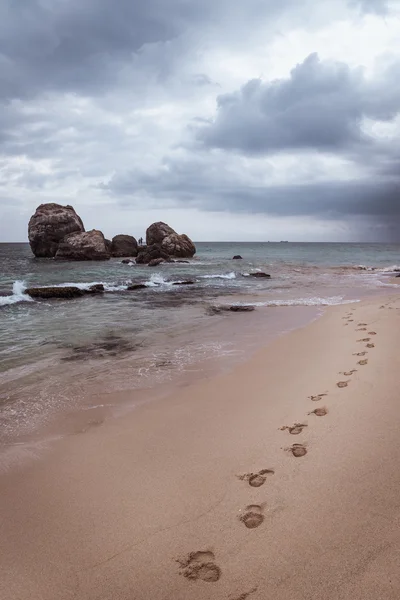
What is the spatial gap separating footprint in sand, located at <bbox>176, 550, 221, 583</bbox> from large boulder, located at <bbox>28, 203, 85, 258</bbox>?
A: 54.8 meters

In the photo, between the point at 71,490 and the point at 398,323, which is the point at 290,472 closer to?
the point at 71,490

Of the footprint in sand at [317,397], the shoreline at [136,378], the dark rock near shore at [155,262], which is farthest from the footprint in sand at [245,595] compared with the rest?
the dark rock near shore at [155,262]

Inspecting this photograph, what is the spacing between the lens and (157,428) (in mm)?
3949

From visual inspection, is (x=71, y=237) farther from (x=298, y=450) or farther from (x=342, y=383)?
(x=298, y=450)

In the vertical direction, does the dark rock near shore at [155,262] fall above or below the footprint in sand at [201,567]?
above

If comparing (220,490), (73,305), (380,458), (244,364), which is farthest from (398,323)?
(73,305)

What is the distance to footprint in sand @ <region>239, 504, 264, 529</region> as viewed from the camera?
238cm

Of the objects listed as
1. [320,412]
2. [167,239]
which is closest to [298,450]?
[320,412]

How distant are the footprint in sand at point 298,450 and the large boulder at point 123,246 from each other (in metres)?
53.8

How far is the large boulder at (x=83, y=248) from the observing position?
47.2 meters

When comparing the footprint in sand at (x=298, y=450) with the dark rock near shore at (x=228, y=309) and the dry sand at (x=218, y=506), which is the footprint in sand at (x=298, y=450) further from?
the dark rock near shore at (x=228, y=309)

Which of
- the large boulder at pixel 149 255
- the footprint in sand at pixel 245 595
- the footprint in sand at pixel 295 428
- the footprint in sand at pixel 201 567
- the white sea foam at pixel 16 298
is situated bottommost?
the footprint in sand at pixel 201 567

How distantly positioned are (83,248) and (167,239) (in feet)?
38.9

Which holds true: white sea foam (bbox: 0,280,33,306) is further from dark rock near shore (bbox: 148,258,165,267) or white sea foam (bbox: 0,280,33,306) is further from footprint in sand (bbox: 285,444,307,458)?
dark rock near shore (bbox: 148,258,165,267)
